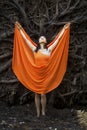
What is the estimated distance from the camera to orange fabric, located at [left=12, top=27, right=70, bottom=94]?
9547 millimetres

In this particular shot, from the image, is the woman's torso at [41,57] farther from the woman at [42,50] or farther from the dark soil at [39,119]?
the dark soil at [39,119]

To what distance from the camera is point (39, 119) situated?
948cm

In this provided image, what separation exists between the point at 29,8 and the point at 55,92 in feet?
7.04

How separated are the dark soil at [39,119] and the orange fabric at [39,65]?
63 cm

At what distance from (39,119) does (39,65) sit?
115 cm

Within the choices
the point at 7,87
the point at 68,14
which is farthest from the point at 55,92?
the point at 68,14

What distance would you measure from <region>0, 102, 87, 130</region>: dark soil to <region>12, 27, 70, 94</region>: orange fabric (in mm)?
635

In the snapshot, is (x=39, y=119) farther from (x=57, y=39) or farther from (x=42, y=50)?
(x=57, y=39)

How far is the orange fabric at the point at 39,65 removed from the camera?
9547mm

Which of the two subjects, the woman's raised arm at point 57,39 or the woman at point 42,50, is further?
the woman's raised arm at point 57,39

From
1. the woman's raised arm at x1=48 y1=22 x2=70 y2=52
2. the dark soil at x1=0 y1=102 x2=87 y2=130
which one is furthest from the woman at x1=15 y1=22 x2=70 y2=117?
the dark soil at x1=0 y1=102 x2=87 y2=130

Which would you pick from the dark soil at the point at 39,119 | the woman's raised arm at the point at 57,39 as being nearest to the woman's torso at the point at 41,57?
the woman's raised arm at the point at 57,39

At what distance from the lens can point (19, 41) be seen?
984cm

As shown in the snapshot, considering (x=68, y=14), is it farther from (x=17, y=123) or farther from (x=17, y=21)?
(x=17, y=123)
